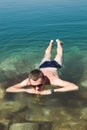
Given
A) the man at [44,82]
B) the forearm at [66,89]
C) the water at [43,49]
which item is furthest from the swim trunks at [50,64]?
the forearm at [66,89]

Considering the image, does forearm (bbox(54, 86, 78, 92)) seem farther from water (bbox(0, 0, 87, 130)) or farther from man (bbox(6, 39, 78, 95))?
water (bbox(0, 0, 87, 130))

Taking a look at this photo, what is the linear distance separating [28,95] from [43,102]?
0.76 metres

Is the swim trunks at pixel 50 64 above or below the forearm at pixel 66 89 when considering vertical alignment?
above

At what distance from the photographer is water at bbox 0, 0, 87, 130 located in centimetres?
910

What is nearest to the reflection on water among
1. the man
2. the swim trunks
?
the man

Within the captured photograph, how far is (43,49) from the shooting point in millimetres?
15055

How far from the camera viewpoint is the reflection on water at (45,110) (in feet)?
26.9

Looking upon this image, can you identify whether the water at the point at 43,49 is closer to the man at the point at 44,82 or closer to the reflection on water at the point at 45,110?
the reflection on water at the point at 45,110

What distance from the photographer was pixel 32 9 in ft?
83.8

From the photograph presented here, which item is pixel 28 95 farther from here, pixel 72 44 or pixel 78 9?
pixel 78 9

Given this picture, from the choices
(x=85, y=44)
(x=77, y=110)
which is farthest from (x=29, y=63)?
(x=77, y=110)

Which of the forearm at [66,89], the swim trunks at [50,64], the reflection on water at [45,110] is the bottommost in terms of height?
the reflection on water at [45,110]

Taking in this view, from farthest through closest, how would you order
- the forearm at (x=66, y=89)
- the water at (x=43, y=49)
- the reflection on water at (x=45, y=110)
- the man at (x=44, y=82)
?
the forearm at (x=66, y=89)
the water at (x=43, y=49)
the man at (x=44, y=82)
the reflection on water at (x=45, y=110)

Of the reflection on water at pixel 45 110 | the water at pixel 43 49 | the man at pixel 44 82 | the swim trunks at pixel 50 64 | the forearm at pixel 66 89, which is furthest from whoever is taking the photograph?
the swim trunks at pixel 50 64
